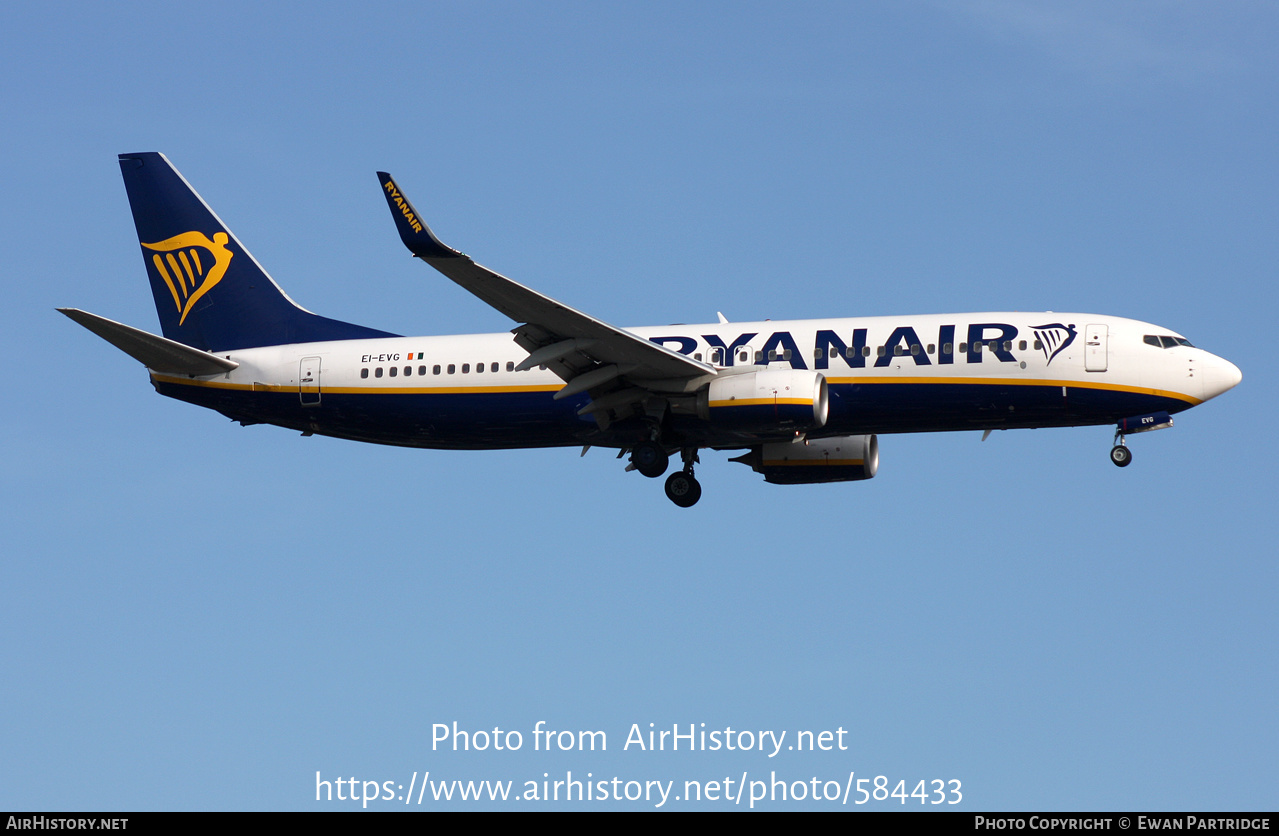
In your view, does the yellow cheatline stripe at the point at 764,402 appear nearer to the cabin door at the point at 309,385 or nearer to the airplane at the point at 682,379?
the airplane at the point at 682,379

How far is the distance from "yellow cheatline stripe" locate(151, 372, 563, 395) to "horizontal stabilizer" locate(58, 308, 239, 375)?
26 centimetres

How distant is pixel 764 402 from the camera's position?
120 ft

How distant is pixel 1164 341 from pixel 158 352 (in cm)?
2620

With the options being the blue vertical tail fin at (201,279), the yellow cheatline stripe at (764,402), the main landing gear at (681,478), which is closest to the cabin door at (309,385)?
the blue vertical tail fin at (201,279)

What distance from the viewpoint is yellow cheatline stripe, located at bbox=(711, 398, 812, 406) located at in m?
36.2

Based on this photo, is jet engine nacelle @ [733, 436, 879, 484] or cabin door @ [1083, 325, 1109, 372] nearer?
cabin door @ [1083, 325, 1109, 372]

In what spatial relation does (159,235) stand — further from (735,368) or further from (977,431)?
(977,431)

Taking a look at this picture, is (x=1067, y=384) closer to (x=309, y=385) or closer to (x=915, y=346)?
(x=915, y=346)

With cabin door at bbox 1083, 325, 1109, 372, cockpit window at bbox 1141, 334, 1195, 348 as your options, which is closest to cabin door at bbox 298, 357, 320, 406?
cabin door at bbox 1083, 325, 1109, 372

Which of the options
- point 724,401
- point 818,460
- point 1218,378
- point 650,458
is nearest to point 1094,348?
point 1218,378

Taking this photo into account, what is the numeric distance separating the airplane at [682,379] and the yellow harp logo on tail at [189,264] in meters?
1.01

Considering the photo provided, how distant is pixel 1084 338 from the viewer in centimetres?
3744

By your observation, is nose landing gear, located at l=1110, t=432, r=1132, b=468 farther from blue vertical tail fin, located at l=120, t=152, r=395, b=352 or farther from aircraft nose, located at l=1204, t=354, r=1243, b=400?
blue vertical tail fin, located at l=120, t=152, r=395, b=352

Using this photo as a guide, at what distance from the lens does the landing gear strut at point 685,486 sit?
40.6 m
